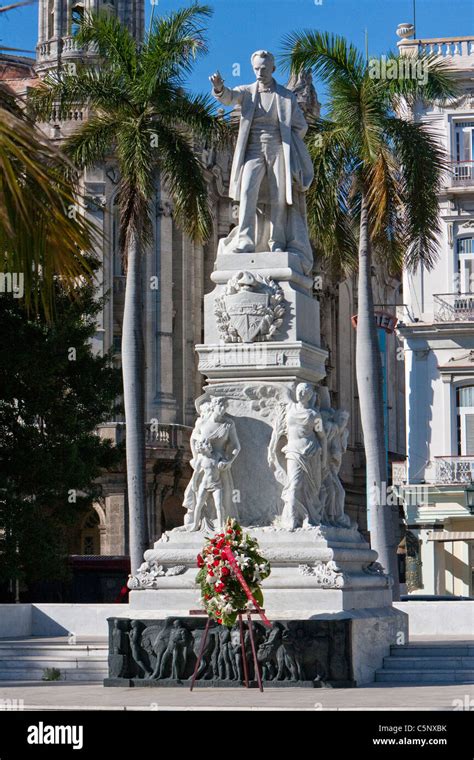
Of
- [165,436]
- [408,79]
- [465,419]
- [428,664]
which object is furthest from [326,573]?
[165,436]

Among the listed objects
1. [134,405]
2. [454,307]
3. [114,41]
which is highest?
[114,41]

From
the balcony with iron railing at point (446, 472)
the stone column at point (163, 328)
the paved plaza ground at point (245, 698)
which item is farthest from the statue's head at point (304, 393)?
the stone column at point (163, 328)

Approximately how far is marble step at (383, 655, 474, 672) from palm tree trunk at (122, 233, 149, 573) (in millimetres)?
12547

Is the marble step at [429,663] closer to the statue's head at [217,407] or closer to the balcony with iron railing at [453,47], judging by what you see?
the statue's head at [217,407]

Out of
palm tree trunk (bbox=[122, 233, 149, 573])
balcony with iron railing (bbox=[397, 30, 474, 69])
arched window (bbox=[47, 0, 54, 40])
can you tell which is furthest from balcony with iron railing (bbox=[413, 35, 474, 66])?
palm tree trunk (bbox=[122, 233, 149, 573])

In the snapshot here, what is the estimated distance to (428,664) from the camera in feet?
62.2

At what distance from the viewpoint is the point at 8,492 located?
3734 centimetres

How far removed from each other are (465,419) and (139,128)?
21172 mm

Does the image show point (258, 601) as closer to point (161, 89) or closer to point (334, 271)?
point (161, 89)

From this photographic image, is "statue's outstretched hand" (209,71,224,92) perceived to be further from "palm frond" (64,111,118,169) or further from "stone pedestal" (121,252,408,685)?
"palm frond" (64,111,118,169)

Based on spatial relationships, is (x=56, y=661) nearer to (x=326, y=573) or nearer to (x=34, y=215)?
(x=326, y=573)

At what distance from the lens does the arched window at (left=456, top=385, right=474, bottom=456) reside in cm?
5088
